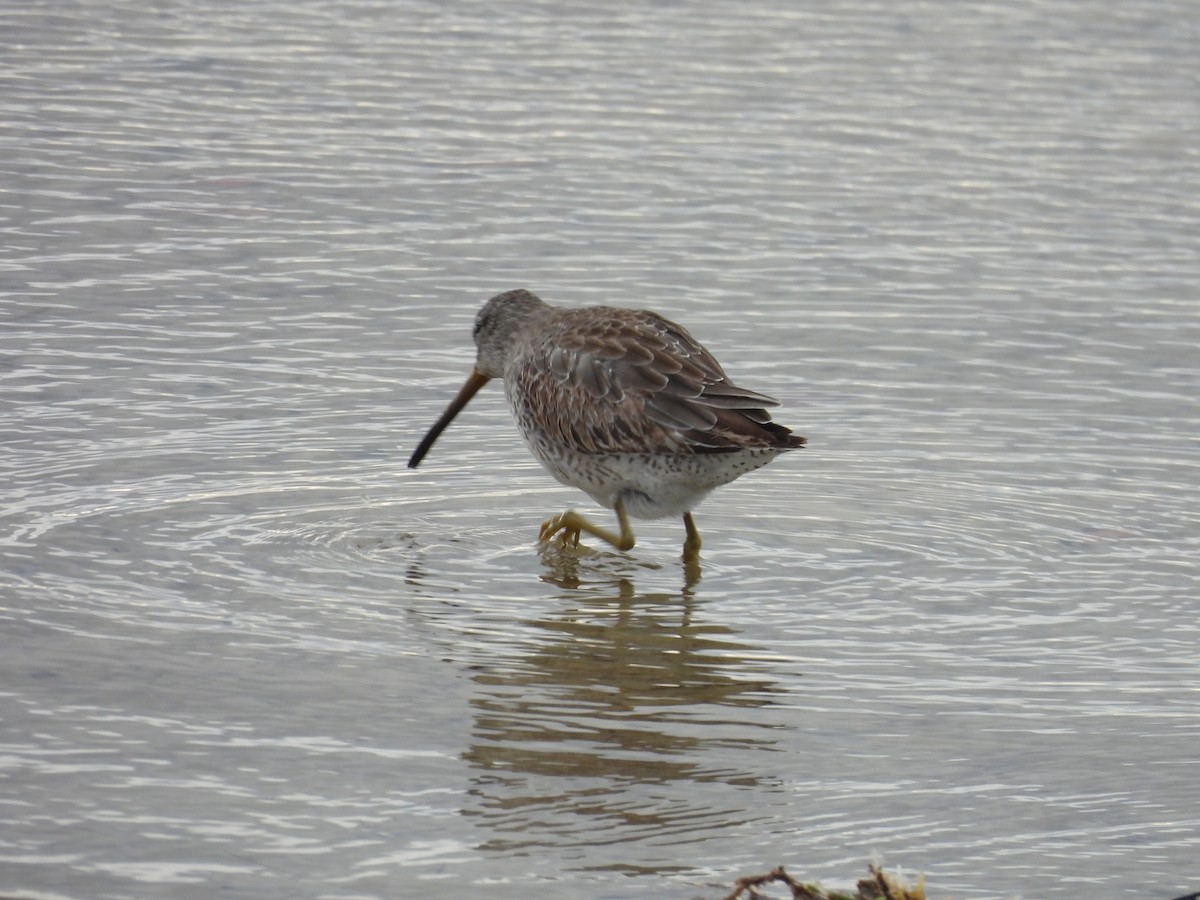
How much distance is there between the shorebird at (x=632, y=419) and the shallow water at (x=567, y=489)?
0.93 ft

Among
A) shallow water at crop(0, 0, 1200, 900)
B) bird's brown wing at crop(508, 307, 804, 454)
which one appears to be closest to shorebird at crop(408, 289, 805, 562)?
bird's brown wing at crop(508, 307, 804, 454)

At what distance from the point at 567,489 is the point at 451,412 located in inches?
22.7

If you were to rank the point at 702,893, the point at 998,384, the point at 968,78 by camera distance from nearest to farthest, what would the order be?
the point at 702,893, the point at 998,384, the point at 968,78

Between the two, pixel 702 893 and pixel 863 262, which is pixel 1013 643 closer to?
pixel 702 893

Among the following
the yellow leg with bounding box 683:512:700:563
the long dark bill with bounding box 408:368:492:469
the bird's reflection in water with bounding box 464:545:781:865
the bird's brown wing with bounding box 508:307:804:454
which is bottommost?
the bird's reflection in water with bounding box 464:545:781:865

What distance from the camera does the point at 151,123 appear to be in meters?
12.0

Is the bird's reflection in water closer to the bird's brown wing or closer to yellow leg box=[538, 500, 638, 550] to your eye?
yellow leg box=[538, 500, 638, 550]

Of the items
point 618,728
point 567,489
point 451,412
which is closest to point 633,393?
point 567,489

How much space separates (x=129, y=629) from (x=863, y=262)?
549 cm

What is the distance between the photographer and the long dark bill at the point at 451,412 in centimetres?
796

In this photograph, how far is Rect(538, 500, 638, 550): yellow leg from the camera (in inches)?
288

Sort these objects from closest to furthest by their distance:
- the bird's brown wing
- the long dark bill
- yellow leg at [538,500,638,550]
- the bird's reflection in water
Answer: the bird's reflection in water, the bird's brown wing, yellow leg at [538,500,638,550], the long dark bill

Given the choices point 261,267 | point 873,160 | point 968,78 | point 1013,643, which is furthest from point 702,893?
point 968,78

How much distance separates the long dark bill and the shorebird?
0.11 ft
